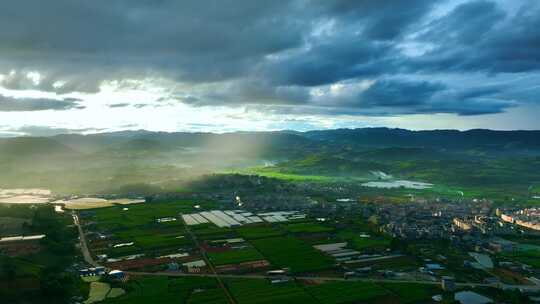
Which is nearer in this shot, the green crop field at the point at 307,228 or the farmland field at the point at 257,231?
the farmland field at the point at 257,231

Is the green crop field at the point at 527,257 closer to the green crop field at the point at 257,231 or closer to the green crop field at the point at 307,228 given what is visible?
the green crop field at the point at 307,228

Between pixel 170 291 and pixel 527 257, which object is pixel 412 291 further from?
pixel 170 291

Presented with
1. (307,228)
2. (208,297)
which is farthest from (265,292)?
(307,228)

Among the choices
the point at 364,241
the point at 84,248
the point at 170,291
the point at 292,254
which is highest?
the point at 364,241


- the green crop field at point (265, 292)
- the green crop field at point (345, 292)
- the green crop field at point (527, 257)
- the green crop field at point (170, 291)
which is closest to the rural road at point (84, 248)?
the green crop field at point (170, 291)

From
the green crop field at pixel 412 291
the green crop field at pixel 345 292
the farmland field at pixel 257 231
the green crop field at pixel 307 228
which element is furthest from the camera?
the green crop field at pixel 307 228

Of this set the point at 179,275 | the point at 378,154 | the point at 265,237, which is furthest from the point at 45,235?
the point at 378,154

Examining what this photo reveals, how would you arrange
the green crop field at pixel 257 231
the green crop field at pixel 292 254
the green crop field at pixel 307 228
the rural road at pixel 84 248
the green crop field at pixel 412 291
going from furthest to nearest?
the green crop field at pixel 307 228 → the green crop field at pixel 257 231 → the rural road at pixel 84 248 → the green crop field at pixel 292 254 → the green crop field at pixel 412 291
